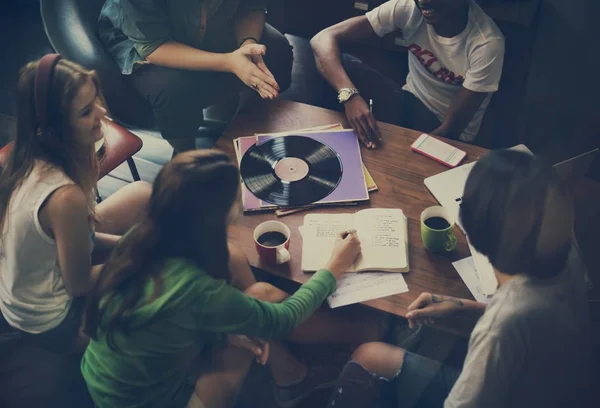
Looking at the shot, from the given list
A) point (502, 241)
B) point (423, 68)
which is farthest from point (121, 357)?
point (423, 68)

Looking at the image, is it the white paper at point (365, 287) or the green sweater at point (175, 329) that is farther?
the white paper at point (365, 287)

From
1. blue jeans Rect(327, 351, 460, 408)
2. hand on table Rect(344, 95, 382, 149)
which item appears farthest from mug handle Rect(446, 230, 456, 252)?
hand on table Rect(344, 95, 382, 149)

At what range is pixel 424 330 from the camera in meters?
1.27

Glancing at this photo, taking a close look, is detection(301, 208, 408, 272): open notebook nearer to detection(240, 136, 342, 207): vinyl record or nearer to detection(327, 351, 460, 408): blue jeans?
detection(240, 136, 342, 207): vinyl record

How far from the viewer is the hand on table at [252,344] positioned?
1.28 meters

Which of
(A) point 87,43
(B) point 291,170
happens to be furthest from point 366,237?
(A) point 87,43

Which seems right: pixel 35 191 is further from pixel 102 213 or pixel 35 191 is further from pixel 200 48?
pixel 200 48

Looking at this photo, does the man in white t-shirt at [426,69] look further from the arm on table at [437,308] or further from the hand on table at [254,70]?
the arm on table at [437,308]

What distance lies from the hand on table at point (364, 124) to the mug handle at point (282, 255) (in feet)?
1.21

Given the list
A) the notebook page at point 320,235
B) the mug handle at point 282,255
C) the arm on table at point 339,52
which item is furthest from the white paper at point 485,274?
the arm on table at point 339,52

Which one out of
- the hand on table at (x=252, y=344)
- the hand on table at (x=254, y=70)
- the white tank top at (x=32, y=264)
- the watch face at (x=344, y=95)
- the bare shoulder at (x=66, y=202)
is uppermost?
the hand on table at (x=254, y=70)

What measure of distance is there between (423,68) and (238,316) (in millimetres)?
979

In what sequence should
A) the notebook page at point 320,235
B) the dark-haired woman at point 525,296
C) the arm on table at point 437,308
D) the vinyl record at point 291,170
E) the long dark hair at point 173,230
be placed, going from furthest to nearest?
the vinyl record at point 291,170 < the notebook page at point 320,235 < the arm on table at point 437,308 < the long dark hair at point 173,230 < the dark-haired woman at point 525,296

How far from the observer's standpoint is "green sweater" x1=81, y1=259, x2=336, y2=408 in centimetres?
103
